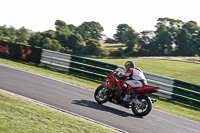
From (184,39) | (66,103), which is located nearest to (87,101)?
(66,103)

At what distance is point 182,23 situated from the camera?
4114 inches

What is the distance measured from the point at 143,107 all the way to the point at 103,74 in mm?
6230

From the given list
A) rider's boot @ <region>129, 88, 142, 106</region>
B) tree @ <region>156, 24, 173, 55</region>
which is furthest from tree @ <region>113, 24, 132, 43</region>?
rider's boot @ <region>129, 88, 142, 106</region>

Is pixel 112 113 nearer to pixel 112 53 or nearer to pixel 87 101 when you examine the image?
pixel 87 101

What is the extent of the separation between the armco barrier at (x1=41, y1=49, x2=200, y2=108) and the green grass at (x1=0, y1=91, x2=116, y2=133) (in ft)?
24.1

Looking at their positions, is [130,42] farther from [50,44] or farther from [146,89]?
[146,89]

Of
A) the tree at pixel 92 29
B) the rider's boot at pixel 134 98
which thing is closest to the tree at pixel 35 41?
the tree at pixel 92 29

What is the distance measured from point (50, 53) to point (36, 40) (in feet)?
192

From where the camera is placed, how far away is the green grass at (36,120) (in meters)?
5.17

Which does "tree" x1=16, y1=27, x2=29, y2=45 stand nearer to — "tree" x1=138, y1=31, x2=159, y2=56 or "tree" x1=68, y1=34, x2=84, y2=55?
"tree" x1=68, y1=34, x2=84, y2=55

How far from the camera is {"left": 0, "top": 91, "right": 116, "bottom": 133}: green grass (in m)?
5.17

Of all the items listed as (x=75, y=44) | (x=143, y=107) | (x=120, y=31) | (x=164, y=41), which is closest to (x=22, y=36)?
(x=75, y=44)

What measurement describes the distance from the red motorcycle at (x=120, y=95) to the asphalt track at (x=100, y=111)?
0.75 ft

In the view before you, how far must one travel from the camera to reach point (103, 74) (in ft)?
46.9
